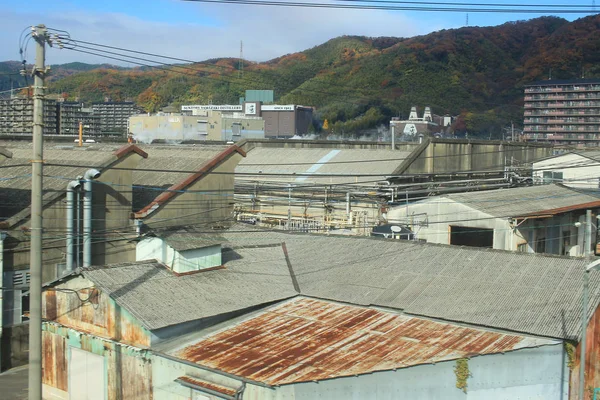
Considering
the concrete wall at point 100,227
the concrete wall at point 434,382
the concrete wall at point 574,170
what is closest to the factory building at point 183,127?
the concrete wall at point 574,170

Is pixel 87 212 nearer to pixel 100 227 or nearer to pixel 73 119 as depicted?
pixel 100 227

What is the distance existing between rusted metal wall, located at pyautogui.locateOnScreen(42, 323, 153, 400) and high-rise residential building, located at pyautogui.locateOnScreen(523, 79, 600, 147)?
227 feet

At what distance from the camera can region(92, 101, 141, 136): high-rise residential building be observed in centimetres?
8359

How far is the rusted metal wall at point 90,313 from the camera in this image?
12180 mm

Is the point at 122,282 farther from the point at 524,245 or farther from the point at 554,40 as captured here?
the point at 554,40

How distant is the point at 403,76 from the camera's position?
90.9 metres

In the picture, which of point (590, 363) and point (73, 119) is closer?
point (590, 363)

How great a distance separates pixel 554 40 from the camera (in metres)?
101

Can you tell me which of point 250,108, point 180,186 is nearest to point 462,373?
point 180,186

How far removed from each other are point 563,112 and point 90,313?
74.8m

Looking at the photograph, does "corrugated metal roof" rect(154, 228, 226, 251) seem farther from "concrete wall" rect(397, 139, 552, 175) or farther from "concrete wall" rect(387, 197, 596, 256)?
"concrete wall" rect(397, 139, 552, 175)

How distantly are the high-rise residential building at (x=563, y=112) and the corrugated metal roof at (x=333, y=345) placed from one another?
6711cm

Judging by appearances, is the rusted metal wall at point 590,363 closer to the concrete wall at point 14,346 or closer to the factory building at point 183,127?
the concrete wall at point 14,346

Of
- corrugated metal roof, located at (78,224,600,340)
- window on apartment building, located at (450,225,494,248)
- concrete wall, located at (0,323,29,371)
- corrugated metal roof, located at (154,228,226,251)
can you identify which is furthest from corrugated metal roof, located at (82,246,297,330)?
window on apartment building, located at (450,225,494,248)
